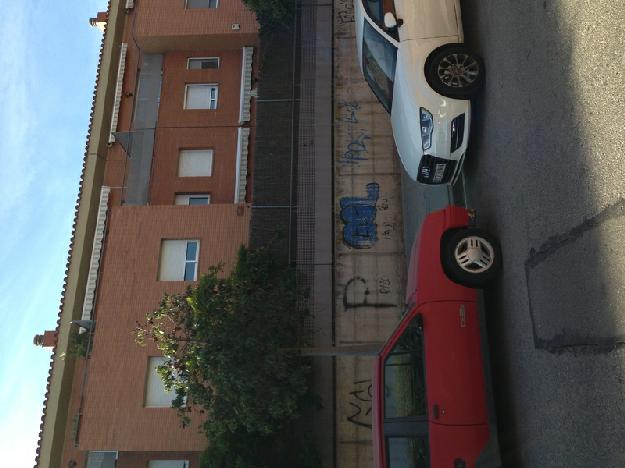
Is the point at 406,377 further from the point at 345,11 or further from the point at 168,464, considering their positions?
the point at 345,11

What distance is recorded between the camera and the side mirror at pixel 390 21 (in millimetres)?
7656

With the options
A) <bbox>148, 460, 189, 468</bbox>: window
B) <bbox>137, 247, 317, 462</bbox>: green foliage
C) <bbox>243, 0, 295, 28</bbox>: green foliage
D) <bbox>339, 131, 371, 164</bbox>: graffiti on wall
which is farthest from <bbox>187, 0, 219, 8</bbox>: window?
<bbox>148, 460, 189, 468</bbox>: window

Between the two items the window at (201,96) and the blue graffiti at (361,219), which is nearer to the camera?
the blue graffiti at (361,219)

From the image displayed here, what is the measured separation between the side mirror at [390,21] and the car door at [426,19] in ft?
0.29

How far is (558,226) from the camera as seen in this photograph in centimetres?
523

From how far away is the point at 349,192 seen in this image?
1464 centimetres

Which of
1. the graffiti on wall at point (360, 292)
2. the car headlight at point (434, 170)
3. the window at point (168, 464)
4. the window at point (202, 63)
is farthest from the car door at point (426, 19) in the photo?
the window at point (168, 464)

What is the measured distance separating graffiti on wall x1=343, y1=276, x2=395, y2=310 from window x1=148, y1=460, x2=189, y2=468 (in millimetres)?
5481

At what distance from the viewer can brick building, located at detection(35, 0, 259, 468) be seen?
1335cm

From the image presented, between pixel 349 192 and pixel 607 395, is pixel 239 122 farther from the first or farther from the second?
pixel 607 395

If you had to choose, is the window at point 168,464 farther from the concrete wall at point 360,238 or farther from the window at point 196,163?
the window at point 196,163

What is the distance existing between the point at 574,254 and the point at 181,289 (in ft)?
35.7

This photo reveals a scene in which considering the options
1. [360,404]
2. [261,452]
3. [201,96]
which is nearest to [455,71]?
[360,404]

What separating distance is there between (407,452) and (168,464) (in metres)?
8.88
